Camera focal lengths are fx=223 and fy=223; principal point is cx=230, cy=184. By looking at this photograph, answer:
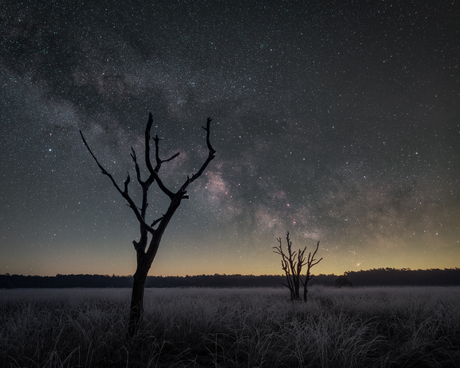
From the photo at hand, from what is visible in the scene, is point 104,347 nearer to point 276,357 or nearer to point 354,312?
point 276,357

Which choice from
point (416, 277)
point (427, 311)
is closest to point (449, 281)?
point (416, 277)

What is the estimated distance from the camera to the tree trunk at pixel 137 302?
3.57 meters

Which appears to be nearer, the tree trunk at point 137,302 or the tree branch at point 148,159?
the tree branch at point 148,159

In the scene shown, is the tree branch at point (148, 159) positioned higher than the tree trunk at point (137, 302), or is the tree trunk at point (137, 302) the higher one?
the tree branch at point (148, 159)

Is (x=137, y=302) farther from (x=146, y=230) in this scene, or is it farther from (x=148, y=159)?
(x=148, y=159)

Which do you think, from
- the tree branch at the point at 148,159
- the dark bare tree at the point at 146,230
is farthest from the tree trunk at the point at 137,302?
the tree branch at the point at 148,159

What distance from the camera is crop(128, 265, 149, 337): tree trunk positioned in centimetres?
357

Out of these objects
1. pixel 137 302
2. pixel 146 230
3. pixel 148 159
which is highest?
pixel 148 159

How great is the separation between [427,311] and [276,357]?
6.03m

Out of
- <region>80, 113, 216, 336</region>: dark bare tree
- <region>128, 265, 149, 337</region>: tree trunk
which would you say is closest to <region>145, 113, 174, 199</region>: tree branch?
<region>80, 113, 216, 336</region>: dark bare tree

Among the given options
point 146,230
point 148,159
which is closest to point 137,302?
point 146,230

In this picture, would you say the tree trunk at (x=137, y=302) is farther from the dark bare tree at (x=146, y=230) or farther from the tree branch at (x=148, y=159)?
the tree branch at (x=148, y=159)

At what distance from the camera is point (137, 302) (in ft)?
12.1

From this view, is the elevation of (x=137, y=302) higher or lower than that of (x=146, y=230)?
lower
